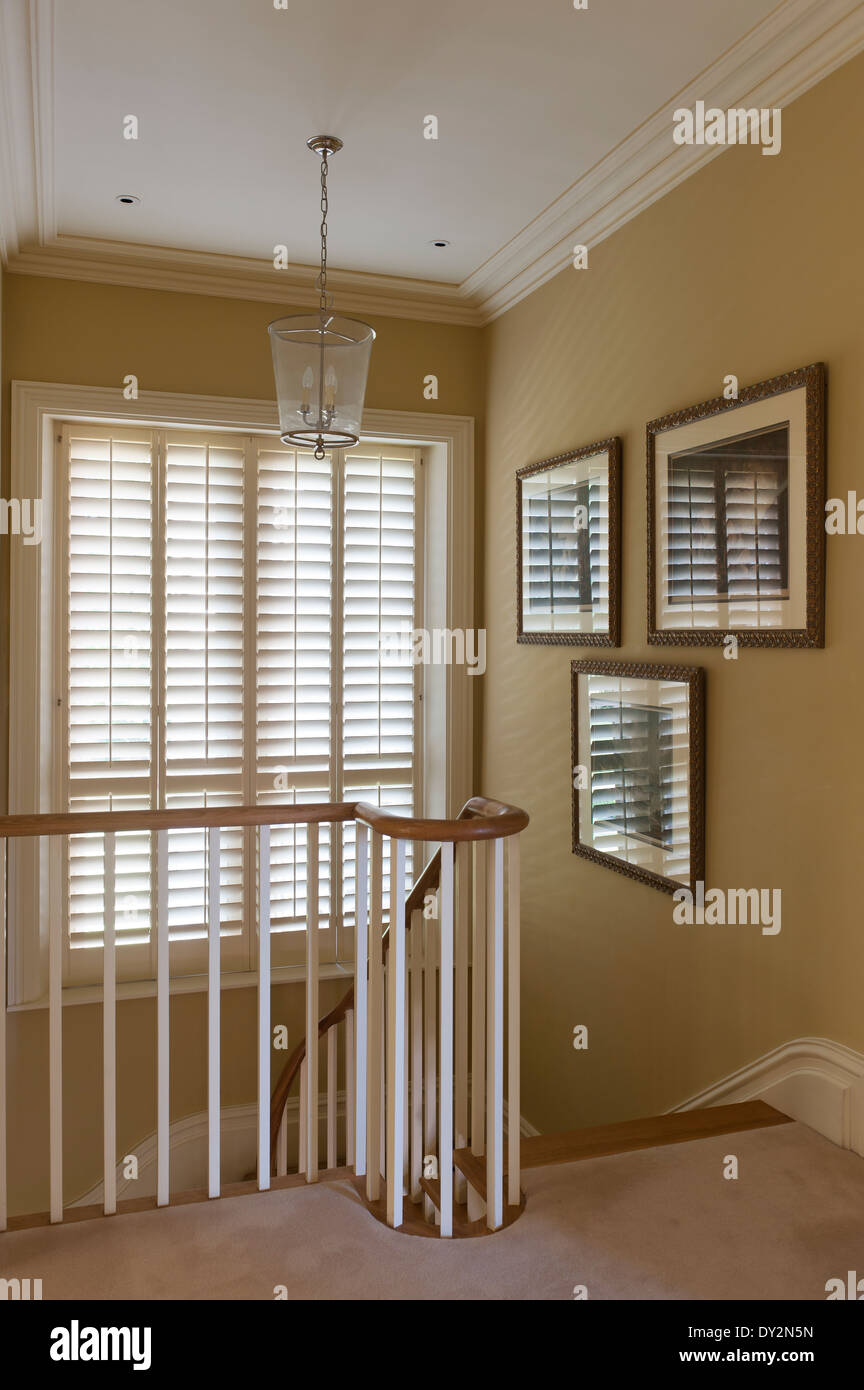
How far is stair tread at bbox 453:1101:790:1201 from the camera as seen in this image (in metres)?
2.24

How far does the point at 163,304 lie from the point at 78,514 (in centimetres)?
86

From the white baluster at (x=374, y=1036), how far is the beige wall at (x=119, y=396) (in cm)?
184

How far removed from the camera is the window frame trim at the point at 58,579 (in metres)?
3.53

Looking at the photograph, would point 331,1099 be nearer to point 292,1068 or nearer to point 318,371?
point 292,1068

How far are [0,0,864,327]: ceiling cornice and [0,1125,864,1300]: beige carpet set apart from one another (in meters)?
2.44

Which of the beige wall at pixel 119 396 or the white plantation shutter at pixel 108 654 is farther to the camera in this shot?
the white plantation shutter at pixel 108 654

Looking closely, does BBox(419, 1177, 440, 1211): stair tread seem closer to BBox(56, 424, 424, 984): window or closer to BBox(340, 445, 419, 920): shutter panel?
BBox(56, 424, 424, 984): window

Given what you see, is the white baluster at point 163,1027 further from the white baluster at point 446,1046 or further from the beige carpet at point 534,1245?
the white baluster at point 446,1046

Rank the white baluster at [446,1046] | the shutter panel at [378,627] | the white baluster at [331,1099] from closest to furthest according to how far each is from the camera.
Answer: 1. the white baluster at [446,1046]
2. the white baluster at [331,1099]
3. the shutter panel at [378,627]

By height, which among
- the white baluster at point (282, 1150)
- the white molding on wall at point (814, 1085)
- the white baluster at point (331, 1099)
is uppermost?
the white molding on wall at point (814, 1085)

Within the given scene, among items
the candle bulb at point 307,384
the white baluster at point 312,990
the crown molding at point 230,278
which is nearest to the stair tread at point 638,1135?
the white baluster at point 312,990

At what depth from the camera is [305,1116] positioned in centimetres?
308

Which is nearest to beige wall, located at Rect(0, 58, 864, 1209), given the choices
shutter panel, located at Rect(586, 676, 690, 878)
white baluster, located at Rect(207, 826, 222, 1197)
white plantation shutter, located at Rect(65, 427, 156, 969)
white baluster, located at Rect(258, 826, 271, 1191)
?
shutter panel, located at Rect(586, 676, 690, 878)

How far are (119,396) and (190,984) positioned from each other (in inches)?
87.7
